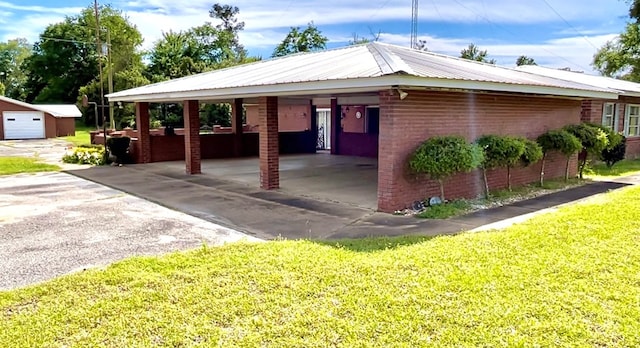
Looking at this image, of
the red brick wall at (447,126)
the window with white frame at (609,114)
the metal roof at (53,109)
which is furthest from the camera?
the metal roof at (53,109)

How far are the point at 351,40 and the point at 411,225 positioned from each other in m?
40.4

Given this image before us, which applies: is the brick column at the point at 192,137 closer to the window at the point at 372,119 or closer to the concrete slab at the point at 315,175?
the concrete slab at the point at 315,175

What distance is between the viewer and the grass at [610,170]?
13.6m

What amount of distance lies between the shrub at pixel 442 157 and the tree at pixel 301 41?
38231 mm

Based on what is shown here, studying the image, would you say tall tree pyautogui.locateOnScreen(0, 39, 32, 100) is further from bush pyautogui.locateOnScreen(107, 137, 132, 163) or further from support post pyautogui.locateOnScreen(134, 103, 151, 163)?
support post pyautogui.locateOnScreen(134, 103, 151, 163)

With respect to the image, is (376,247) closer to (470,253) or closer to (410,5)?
(470,253)

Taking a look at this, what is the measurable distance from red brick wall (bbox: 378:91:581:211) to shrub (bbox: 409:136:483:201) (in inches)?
8.8

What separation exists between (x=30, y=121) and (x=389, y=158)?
38.4 m

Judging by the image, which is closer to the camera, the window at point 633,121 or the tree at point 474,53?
the window at point 633,121

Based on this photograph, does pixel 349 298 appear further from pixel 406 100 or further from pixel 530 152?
pixel 530 152

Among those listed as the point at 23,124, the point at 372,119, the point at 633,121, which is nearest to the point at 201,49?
the point at 23,124

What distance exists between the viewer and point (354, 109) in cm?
2119

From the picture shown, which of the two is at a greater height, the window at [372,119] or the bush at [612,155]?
the window at [372,119]

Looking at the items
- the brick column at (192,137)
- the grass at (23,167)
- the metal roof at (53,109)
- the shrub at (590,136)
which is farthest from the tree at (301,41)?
the shrub at (590,136)
